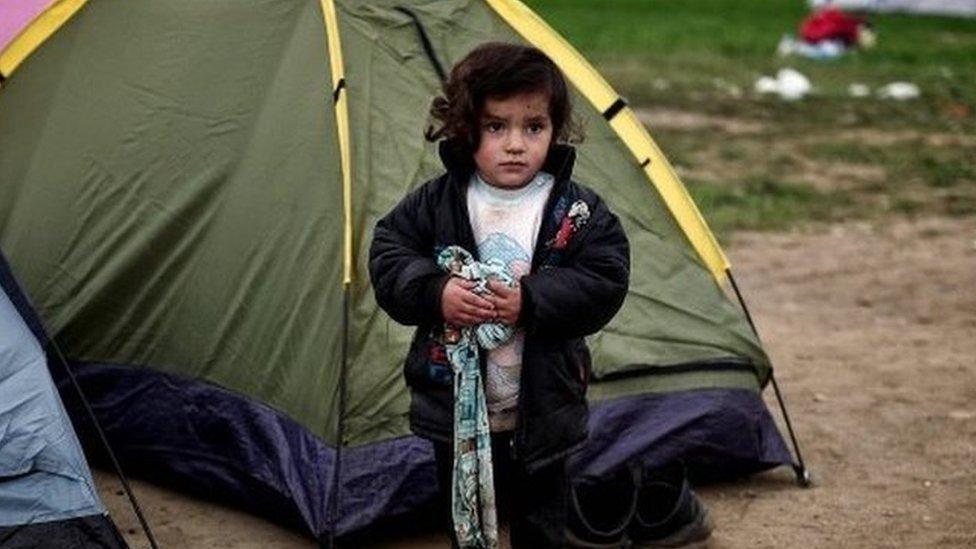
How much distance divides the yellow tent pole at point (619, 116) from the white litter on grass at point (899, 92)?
1121 cm

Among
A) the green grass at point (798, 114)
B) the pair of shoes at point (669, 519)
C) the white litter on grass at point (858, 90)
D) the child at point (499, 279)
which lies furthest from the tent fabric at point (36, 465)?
the white litter on grass at point (858, 90)

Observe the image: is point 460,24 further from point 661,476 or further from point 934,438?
point 934,438

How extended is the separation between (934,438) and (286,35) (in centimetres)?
278

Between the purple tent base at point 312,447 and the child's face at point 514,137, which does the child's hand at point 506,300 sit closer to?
the child's face at point 514,137

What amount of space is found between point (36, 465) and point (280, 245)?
1.13m

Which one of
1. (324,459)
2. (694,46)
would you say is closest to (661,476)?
(324,459)

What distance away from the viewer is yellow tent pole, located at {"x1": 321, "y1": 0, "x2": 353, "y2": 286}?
19.6ft

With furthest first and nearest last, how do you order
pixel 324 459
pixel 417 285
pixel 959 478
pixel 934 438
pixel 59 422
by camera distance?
pixel 934 438 → pixel 959 478 → pixel 324 459 → pixel 59 422 → pixel 417 285

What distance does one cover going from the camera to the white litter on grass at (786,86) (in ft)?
58.5

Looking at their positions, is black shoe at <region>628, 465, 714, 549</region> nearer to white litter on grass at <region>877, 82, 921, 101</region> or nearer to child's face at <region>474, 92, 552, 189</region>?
child's face at <region>474, 92, 552, 189</region>

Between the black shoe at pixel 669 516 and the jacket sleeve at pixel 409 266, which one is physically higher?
the jacket sleeve at pixel 409 266

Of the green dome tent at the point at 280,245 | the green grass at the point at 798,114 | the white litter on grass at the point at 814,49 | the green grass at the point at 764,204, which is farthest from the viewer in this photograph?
the white litter on grass at the point at 814,49

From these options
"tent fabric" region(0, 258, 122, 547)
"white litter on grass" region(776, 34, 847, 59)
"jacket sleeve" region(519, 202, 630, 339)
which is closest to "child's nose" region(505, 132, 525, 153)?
"jacket sleeve" region(519, 202, 630, 339)

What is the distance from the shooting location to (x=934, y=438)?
734cm
